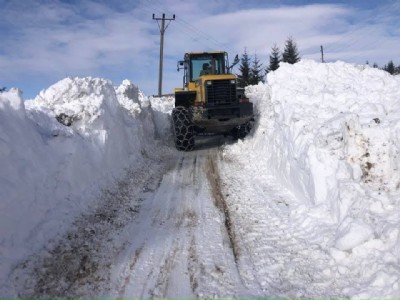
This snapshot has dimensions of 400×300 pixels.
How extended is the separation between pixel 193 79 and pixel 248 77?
85.6 feet

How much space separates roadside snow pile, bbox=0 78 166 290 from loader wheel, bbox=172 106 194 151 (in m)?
1.89

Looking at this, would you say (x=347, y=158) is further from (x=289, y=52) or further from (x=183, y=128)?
(x=289, y=52)

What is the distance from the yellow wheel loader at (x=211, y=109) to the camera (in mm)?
13344

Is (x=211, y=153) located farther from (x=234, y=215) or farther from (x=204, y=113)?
(x=234, y=215)

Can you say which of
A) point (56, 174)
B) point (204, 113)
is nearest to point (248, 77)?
point (204, 113)

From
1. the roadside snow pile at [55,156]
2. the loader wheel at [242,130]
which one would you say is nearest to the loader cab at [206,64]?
the loader wheel at [242,130]

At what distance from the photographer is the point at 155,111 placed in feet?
57.8

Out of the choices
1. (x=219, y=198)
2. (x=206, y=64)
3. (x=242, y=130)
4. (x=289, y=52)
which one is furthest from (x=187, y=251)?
(x=289, y=52)

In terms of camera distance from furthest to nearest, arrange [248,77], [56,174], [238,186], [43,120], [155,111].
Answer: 1. [248,77]
2. [155,111]
3. [238,186]
4. [43,120]
5. [56,174]

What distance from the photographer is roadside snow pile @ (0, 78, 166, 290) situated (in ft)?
17.5

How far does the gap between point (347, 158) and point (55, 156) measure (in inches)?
201

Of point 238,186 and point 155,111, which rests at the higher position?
point 155,111

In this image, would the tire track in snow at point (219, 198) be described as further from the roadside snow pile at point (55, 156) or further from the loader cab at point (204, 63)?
the loader cab at point (204, 63)

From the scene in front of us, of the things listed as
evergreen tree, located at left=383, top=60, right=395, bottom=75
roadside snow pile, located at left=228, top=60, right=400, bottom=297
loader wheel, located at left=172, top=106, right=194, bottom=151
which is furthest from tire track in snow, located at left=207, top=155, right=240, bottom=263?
evergreen tree, located at left=383, top=60, right=395, bottom=75
